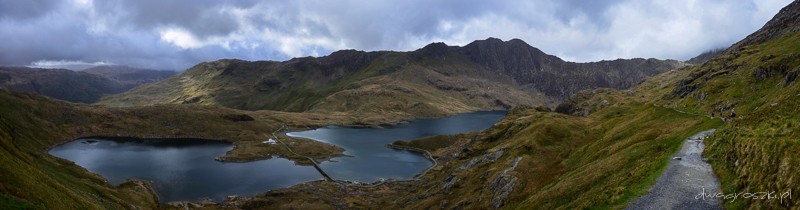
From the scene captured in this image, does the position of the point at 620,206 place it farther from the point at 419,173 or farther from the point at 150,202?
the point at 419,173

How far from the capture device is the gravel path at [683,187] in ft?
107

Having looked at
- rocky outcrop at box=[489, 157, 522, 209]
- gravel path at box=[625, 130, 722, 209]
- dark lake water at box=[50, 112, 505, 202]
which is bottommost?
dark lake water at box=[50, 112, 505, 202]

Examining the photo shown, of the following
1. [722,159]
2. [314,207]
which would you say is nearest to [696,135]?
[722,159]

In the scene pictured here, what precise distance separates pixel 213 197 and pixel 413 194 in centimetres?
5857

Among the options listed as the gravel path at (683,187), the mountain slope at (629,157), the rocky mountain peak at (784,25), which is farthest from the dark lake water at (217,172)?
the rocky mountain peak at (784,25)

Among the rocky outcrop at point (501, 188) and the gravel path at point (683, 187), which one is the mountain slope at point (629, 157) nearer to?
the rocky outcrop at point (501, 188)

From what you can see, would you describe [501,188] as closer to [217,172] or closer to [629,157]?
[629,157]

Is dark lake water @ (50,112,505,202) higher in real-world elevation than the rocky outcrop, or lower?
lower

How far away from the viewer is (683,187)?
117ft

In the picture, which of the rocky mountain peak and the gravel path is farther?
the rocky mountain peak

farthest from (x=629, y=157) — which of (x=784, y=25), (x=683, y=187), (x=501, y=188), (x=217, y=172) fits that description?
(x=784, y=25)

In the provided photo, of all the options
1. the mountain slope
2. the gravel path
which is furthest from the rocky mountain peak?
the gravel path

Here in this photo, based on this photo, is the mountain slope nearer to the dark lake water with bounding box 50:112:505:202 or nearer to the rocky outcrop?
the rocky outcrop

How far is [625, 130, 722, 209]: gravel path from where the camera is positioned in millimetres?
32500
